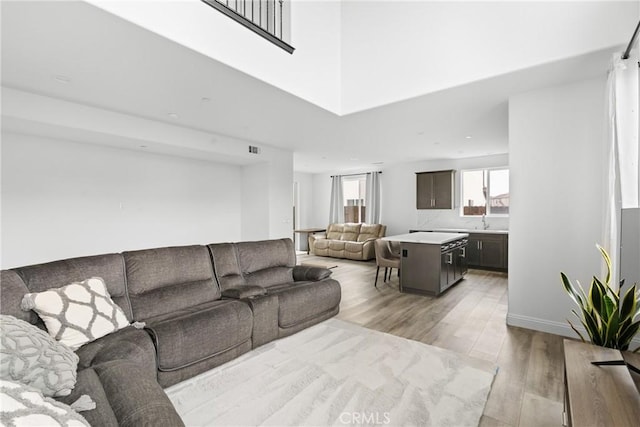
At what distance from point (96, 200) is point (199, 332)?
3.40 meters

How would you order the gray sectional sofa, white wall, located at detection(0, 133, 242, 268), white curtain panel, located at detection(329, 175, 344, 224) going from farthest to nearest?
white curtain panel, located at detection(329, 175, 344, 224) < white wall, located at detection(0, 133, 242, 268) < the gray sectional sofa

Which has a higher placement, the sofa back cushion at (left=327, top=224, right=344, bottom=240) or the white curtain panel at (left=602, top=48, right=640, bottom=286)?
the white curtain panel at (left=602, top=48, right=640, bottom=286)

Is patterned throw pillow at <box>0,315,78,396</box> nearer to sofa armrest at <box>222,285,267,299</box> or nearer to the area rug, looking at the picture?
the area rug

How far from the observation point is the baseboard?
→ 9.97 ft

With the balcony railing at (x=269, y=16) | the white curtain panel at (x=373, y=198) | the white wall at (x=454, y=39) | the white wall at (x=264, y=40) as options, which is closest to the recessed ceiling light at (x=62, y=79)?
the white wall at (x=264, y=40)

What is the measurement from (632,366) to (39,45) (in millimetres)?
4412

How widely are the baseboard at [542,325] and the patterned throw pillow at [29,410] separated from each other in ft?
12.5

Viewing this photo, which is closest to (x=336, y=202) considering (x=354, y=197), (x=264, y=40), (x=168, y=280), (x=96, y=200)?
(x=354, y=197)

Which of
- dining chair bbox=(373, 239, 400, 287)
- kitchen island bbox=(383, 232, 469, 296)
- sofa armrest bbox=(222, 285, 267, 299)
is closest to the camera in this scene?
sofa armrest bbox=(222, 285, 267, 299)

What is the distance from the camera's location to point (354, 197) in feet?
31.1

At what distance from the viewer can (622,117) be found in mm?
2410

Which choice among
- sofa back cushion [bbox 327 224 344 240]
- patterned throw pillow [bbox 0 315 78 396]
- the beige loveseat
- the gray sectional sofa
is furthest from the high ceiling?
sofa back cushion [bbox 327 224 344 240]

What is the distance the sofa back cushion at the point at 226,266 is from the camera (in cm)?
305

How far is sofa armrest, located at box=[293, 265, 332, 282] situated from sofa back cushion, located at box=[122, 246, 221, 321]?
1.02m
